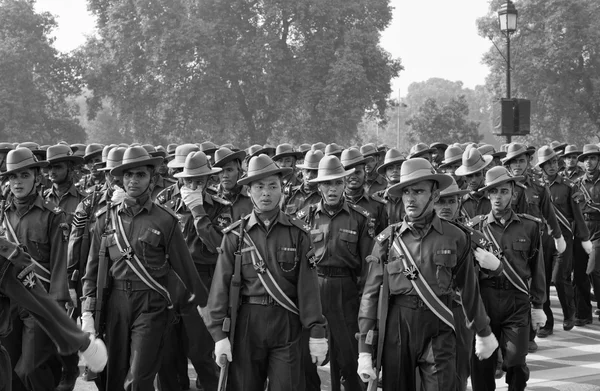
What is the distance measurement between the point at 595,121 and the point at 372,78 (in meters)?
13.5

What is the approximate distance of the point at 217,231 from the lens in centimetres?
896

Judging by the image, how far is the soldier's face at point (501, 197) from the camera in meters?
8.51

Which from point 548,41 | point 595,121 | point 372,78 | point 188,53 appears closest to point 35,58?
point 188,53

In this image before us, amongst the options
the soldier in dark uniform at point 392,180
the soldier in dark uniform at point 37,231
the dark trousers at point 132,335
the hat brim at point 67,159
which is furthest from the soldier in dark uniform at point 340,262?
the hat brim at point 67,159

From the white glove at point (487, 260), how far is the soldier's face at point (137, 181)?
3.03m

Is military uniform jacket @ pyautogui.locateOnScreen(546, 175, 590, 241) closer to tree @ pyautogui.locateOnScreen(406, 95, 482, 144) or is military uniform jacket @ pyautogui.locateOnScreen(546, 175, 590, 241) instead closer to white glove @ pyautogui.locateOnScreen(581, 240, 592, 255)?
white glove @ pyautogui.locateOnScreen(581, 240, 592, 255)

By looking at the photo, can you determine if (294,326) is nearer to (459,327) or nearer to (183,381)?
(459,327)

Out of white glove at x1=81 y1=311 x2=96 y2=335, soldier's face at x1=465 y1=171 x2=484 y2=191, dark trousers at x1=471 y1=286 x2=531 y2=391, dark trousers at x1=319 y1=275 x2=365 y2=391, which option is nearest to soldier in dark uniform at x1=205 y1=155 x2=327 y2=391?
white glove at x1=81 y1=311 x2=96 y2=335

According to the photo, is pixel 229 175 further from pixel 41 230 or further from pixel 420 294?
pixel 420 294

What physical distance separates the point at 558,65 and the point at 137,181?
43.2 metres

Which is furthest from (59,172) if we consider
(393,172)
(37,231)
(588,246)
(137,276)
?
(588,246)

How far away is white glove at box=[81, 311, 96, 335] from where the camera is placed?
6.88m

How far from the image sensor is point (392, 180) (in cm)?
1176

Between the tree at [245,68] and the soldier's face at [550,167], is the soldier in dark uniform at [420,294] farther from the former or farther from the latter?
the tree at [245,68]
